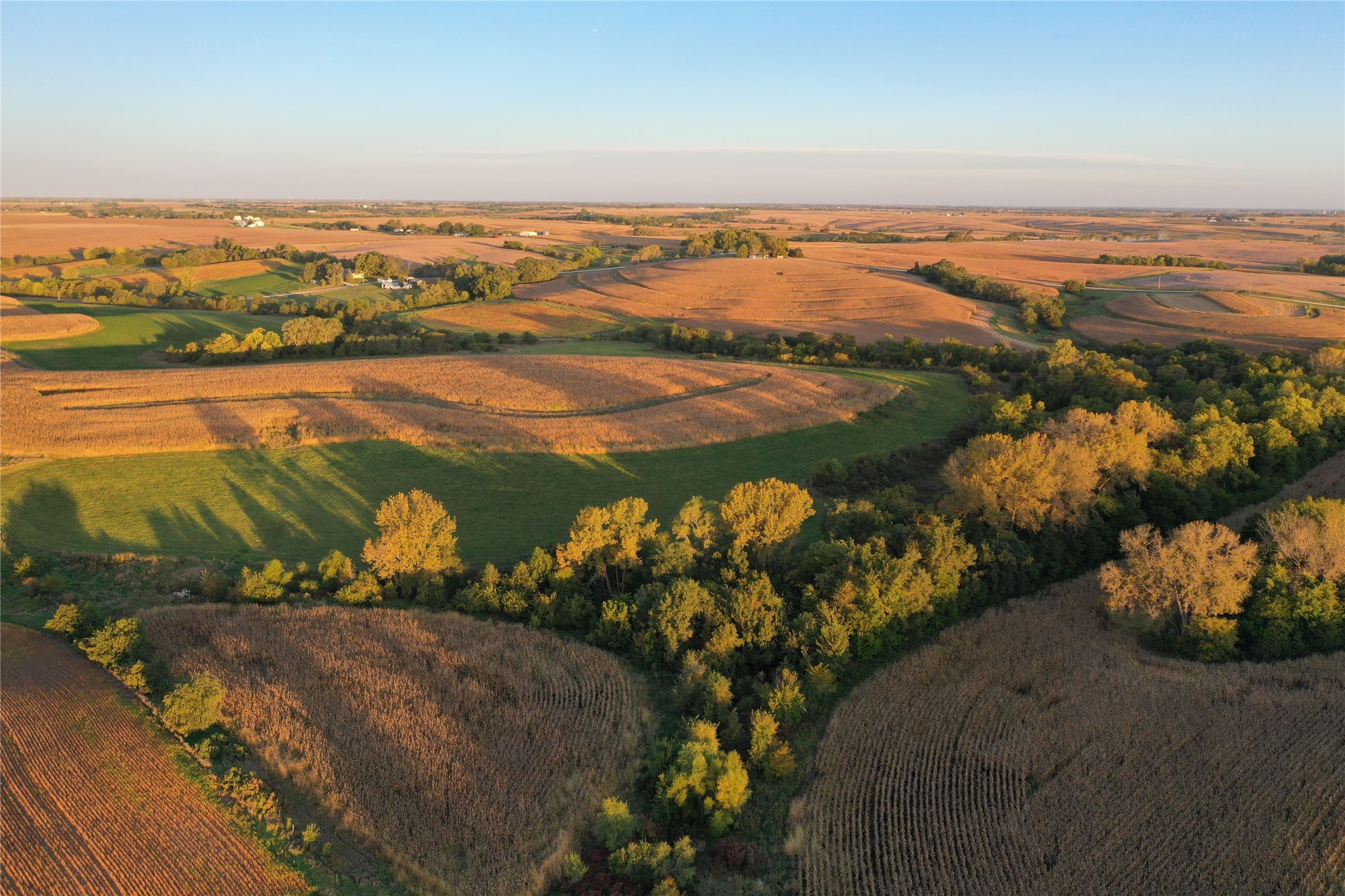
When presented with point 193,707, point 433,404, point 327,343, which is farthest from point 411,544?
point 327,343

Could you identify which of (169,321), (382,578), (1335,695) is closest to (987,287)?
(1335,695)

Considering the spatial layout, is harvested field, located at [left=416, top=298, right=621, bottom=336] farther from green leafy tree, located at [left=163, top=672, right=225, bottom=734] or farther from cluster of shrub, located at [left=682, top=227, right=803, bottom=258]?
green leafy tree, located at [left=163, top=672, right=225, bottom=734]

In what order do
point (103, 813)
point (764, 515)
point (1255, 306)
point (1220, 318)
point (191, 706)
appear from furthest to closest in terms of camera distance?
point (1255, 306) < point (1220, 318) < point (764, 515) < point (191, 706) < point (103, 813)

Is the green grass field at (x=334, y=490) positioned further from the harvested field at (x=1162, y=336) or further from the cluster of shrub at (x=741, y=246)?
the cluster of shrub at (x=741, y=246)

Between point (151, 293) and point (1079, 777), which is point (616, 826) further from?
point (151, 293)

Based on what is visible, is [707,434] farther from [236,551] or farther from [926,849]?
[926,849]

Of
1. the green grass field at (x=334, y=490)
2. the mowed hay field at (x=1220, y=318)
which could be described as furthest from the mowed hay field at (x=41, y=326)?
the mowed hay field at (x=1220, y=318)

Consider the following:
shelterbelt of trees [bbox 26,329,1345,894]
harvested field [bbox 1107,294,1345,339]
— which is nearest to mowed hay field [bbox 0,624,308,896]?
shelterbelt of trees [bbox 26,329,1345,894]
